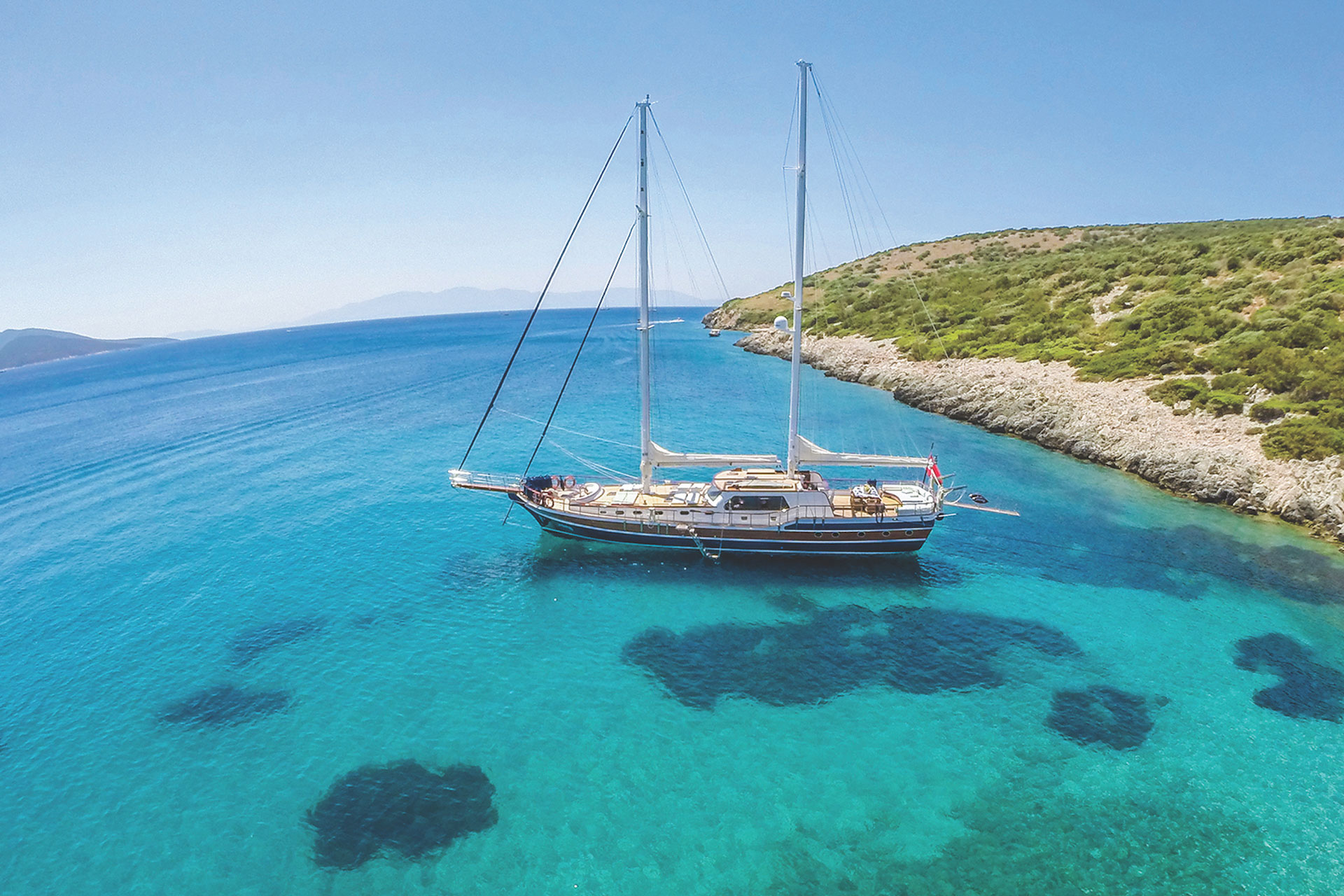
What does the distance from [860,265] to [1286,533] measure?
414 feet

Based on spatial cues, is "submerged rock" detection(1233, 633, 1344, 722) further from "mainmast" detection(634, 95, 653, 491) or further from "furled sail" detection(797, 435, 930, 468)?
"mainmast" detection(634, 95, 653, 491)

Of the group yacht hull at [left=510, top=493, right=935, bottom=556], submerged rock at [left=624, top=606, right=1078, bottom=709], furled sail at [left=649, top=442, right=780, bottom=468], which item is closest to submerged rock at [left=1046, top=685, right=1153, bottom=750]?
submerged rock at [left=624, top=606, right=1078, bottom=709]

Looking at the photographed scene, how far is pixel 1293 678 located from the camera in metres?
23.6

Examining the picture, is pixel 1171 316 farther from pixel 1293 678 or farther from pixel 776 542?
pixel 776 542

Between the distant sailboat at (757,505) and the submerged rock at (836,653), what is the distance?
16.3ft

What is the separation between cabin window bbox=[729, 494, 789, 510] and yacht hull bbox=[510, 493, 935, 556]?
1.14 metres

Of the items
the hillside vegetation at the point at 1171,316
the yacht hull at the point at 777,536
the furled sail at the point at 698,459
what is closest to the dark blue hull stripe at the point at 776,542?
the yacht hull at the point at 777,536

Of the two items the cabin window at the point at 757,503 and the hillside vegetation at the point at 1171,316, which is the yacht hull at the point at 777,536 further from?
the hillside vegetation at the point at 1171,316

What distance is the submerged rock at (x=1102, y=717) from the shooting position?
21141mm

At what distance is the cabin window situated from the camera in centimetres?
3372

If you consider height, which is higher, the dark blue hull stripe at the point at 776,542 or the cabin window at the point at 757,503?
the cabin window at the point at 757,503

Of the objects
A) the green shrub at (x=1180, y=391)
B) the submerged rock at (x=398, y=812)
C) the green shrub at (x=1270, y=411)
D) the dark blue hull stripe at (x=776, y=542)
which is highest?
the green shrub at (x=1180, y=391)

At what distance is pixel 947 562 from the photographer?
111 ft

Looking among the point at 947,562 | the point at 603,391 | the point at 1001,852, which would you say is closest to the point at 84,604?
the point at 1001,852
